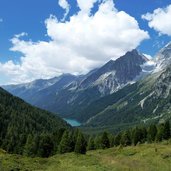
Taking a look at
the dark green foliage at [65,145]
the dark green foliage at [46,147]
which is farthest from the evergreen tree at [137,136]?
the dark green foliage at [46,147]

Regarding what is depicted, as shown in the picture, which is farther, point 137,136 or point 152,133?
point 137,136

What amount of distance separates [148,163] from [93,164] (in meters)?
9.83

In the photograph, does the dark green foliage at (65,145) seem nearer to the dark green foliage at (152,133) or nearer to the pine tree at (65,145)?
the pine tree at (65,145)

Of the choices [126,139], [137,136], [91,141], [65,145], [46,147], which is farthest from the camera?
[91,141]

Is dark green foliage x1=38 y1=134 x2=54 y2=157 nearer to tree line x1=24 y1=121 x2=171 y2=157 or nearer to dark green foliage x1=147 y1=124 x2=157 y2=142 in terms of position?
tree line x1=24 y1=121 x2=171 y2=157

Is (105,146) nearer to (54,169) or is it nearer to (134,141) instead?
(134,141)

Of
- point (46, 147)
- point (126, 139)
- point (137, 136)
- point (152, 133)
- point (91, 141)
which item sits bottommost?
point (46, 147)

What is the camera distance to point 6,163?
2172 inches

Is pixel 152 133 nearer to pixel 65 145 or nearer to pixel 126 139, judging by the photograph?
pixel 126 139

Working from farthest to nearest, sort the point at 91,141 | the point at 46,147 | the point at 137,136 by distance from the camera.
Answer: the point at 91,141 → the point at 137,136 → the point at 46,147

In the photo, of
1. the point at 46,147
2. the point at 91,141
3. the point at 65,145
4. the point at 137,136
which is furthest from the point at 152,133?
the point at 46,147

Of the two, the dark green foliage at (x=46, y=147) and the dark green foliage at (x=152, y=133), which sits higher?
the dark green foliage at (x=152, y=133)

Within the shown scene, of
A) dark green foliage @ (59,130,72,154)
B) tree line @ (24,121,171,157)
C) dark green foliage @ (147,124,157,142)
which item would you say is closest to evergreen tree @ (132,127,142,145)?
tree line @ (24,121,171,157)

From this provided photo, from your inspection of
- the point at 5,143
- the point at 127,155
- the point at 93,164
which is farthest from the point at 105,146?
the point at 93,164
